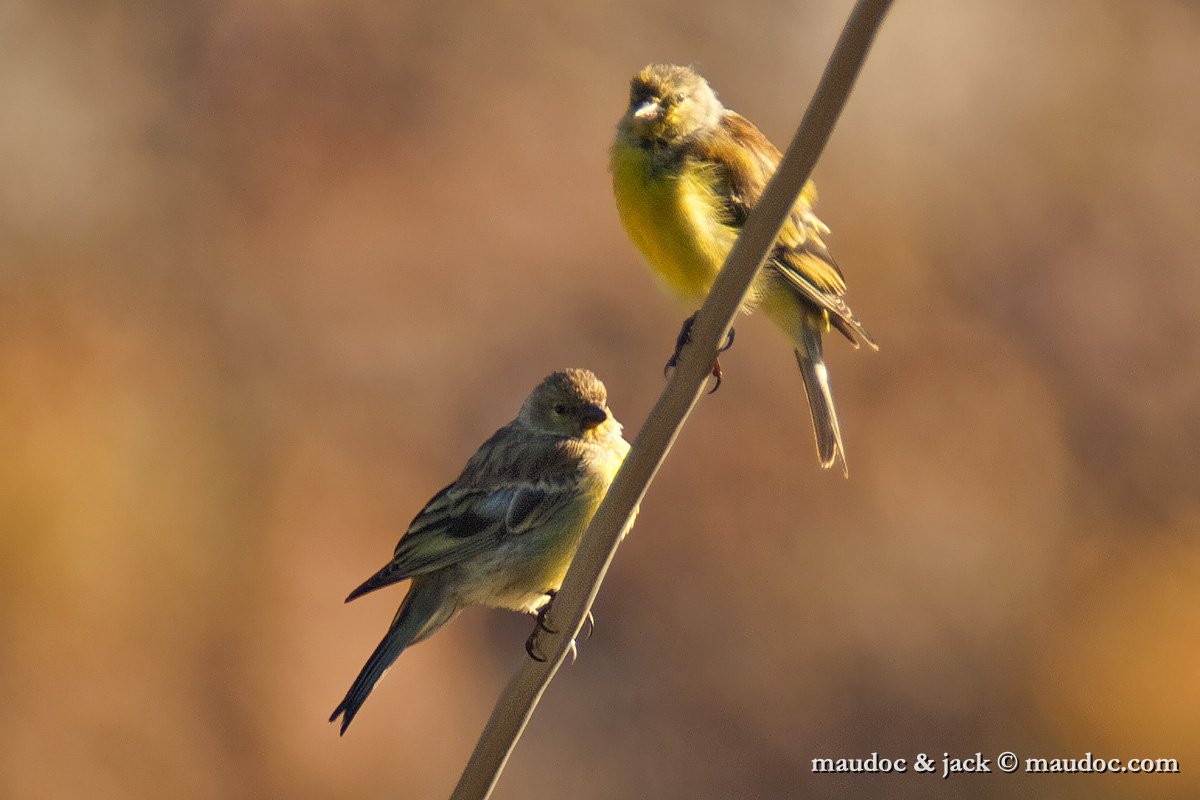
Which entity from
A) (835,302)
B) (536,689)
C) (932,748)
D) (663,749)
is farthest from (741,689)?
(536,689)

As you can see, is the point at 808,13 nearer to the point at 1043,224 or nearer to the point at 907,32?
the point at 907,32

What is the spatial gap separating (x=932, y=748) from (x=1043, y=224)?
489 cm

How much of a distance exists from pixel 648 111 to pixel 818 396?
111 centimetres

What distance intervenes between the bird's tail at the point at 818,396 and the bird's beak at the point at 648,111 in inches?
34.2

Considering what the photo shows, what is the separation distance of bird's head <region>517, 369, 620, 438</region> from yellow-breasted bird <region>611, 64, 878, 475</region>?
1.84ft

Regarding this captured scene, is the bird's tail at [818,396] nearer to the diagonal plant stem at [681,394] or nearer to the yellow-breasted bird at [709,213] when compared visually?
the yellow-breasted bird at [709,213]

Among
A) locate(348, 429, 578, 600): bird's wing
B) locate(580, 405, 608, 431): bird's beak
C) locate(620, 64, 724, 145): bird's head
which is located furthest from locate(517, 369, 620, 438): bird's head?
locate(620, 64, 724, 145): bird's head

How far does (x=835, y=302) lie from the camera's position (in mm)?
4473

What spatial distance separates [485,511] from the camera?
441 centimetres

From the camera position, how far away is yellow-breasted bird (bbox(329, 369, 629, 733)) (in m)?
4.23

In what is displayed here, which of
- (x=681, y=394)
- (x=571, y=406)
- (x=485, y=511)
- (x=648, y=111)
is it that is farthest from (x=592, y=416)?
(x=681, y=394)

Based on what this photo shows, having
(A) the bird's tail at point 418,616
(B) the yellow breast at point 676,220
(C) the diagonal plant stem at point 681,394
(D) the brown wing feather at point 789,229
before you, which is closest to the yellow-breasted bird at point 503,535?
(A) the bird's tail at point 418,616

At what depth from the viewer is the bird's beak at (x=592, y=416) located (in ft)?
15.0

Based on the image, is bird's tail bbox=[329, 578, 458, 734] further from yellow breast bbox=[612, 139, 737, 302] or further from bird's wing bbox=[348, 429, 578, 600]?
yellow breast bbox=[612, 139, 737, 302]
